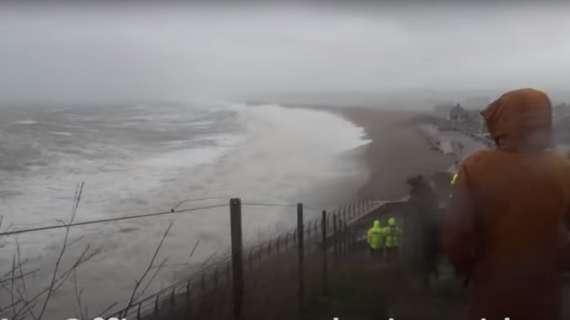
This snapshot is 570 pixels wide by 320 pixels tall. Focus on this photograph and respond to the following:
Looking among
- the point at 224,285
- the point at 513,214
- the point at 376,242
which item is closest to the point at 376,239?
the point at 376,242

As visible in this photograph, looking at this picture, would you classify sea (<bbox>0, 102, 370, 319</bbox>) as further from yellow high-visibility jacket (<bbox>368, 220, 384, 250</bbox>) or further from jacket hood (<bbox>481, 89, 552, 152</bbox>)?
yellow high-visibility jacket (<bbox>368, 220, 384, 250</bbox>)

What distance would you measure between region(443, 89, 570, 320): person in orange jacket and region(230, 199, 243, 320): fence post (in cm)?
123

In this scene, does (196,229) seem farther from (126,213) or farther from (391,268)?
(391,268)

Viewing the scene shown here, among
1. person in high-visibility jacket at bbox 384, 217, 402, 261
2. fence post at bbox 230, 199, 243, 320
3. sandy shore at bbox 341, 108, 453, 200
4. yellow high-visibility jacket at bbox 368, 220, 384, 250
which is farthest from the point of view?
sandy shore at bbox 341, 108, 453, 200

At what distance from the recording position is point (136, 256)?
10.0m

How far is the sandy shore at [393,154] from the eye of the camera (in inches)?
489

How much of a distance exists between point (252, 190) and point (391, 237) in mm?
11013

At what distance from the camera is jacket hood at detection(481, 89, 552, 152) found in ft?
5.48

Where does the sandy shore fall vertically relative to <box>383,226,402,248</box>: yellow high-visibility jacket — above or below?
below

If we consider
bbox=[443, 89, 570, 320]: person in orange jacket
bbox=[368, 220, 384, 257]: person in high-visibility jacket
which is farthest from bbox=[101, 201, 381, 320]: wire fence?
bbox=[443, 89, 570, 320]: person in orange jacket

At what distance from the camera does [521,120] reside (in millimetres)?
1679

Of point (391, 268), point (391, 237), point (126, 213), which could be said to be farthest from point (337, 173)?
point (391, 268)

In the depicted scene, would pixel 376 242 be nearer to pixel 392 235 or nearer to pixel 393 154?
pixel 392 235

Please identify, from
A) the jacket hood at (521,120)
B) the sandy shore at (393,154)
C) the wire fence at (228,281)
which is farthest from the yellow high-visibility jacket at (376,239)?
the jacket hood at (521,120)
